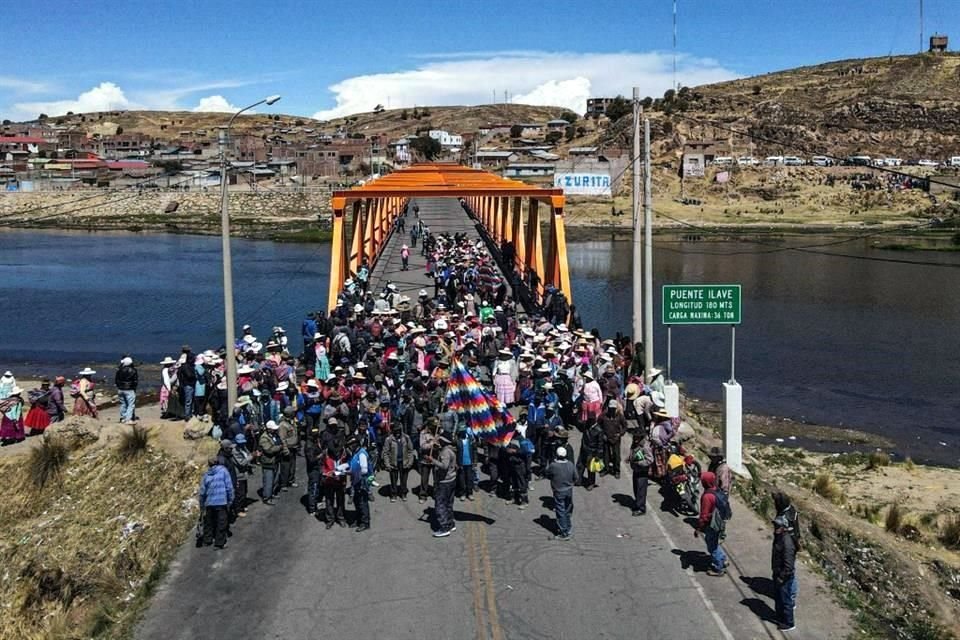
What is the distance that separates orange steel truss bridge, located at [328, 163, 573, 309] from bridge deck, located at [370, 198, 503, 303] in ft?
1.08

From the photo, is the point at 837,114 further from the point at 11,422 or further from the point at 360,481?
the point at 360,481

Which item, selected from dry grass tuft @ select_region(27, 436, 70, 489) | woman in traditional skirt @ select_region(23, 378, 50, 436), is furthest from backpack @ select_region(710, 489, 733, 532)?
woman in traditional skirt @ select_region(23, 378, 50, 436)

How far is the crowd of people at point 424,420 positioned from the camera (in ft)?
38.2

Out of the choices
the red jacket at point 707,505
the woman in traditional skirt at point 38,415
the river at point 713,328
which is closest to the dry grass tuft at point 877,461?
the river at point 713,328

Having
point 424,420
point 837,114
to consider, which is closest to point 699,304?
point 424,420

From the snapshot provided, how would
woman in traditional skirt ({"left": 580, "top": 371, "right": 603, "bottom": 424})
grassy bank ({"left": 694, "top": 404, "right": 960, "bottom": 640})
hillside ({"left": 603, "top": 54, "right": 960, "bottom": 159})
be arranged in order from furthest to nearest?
hillside ({"left": 603, "top": 54, "right": 960, "bottom": 159}) < woman in traditional skirt ({"left": 580, "top": 371, "right": 603, "bottom": 424}) < grassy bank ({"left": 694, "top": 404, "right": 960, "bottom": 640})

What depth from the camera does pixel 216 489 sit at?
37.0 feet

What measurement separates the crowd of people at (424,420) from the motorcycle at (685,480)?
35cm

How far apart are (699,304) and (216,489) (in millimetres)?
8599

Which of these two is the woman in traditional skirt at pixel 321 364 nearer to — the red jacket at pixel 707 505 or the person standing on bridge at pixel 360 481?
the person standing on bridge at pixel 360 481

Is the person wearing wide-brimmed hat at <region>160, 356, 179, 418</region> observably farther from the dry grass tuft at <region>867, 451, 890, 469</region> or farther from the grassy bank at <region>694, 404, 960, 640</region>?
the dry grass tuft at <region>867, 451, 890, 469</region>

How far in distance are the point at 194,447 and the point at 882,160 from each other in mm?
108970

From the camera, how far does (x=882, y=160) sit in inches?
4336

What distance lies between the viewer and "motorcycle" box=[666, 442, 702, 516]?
12328mm
